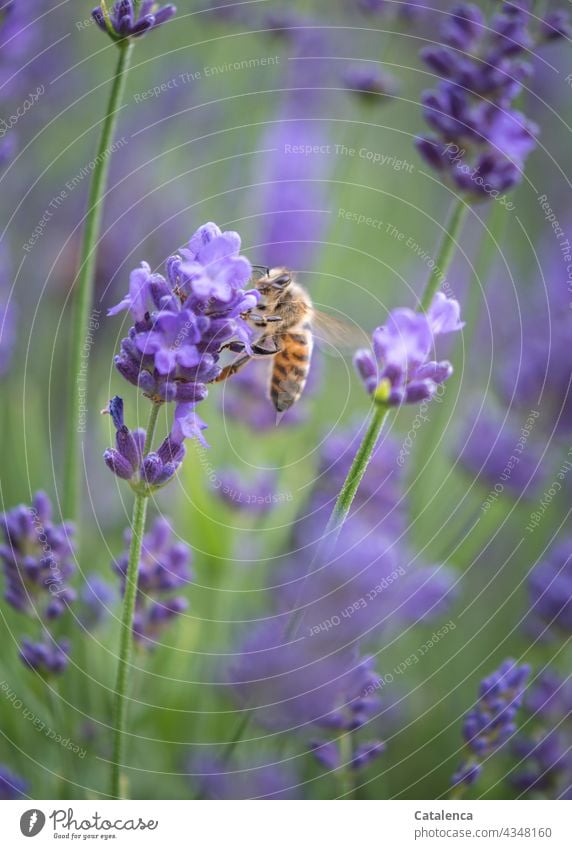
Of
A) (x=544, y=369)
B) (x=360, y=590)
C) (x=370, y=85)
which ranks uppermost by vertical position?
(x=370, y=85)

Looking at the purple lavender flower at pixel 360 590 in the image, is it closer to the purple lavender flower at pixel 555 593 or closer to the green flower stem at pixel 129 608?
the purple lavender flower at pixel 555 593

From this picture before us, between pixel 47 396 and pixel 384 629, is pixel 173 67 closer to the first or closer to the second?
pixel 47 396

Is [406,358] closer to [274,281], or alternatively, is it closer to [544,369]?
[274,281]

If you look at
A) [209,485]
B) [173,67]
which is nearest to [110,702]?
[209,485]

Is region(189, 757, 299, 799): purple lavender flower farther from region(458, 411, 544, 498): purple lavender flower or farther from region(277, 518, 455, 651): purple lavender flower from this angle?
region(458, 411, 544, 498): purple lavender flower

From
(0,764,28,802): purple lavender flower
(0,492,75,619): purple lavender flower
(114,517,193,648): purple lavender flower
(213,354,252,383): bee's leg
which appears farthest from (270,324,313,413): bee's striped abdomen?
(0,764,28,802): purple lavender flower

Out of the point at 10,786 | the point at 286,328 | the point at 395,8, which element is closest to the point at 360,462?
the point at 286,328
